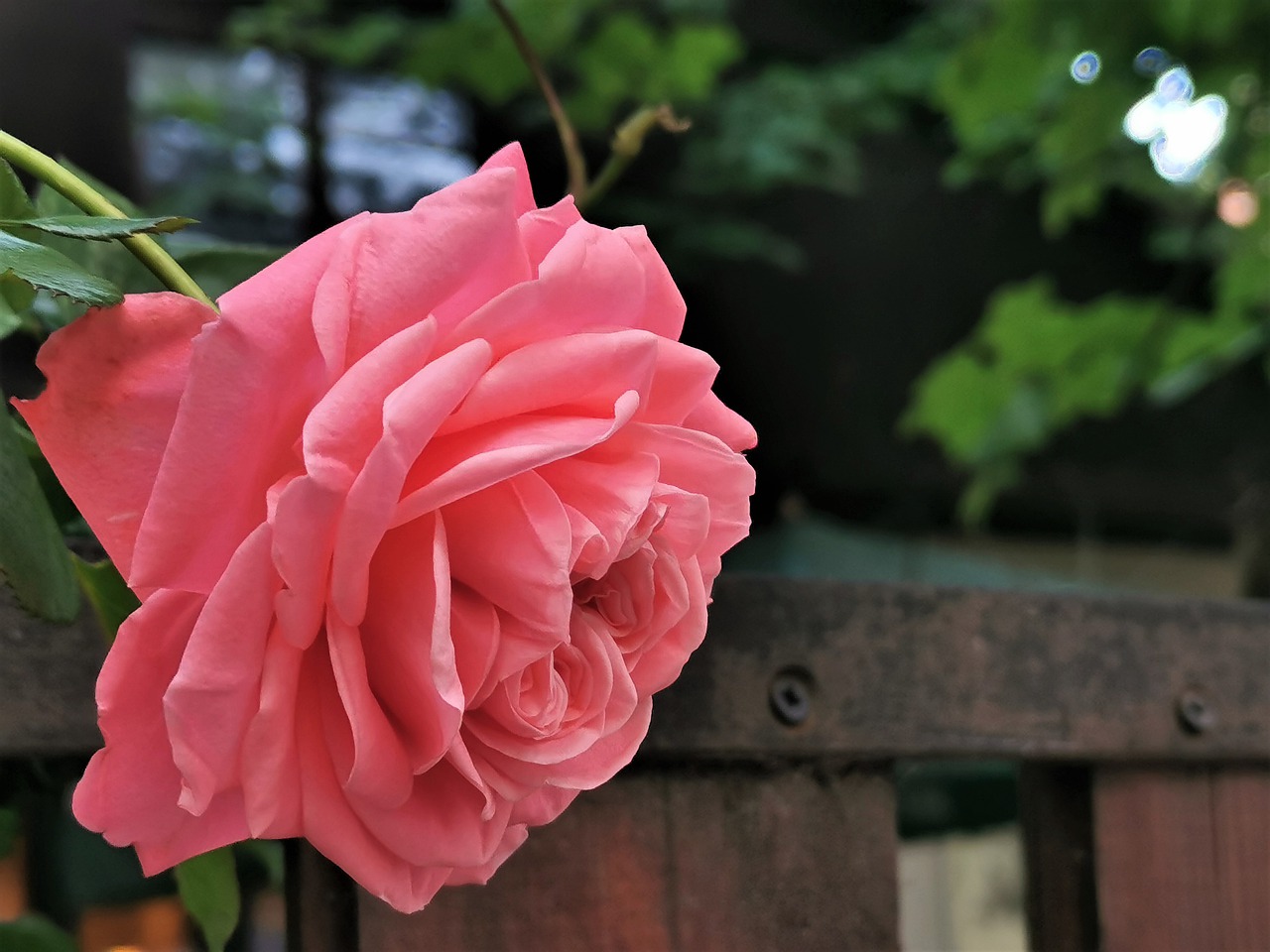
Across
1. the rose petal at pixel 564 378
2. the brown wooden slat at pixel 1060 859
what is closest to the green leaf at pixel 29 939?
the rose petal at pixel 564 378

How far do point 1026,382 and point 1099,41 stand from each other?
1.87 ft

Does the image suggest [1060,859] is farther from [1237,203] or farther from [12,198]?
[1237,203]

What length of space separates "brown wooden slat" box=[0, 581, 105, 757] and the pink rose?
0.51ft

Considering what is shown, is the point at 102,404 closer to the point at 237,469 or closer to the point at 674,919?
the point at 237,469

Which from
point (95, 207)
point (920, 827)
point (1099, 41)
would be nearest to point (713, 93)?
point (1099, 41)

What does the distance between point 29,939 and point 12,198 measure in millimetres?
369

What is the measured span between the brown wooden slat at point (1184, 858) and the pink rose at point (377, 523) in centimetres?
50

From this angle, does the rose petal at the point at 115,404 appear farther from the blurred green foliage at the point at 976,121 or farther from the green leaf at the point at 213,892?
the blurred green foliage at the point at 976,121

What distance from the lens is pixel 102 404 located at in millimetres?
337

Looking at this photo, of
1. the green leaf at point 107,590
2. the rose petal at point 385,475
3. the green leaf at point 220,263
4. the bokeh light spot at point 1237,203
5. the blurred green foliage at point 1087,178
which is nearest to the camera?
the rose petal at point 385,475

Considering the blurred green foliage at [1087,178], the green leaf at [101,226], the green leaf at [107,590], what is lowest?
the green leaf at [107,590]

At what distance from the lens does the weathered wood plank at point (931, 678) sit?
48 cm

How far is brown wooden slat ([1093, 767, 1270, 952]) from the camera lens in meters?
0.74

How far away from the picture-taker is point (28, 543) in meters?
0.35
